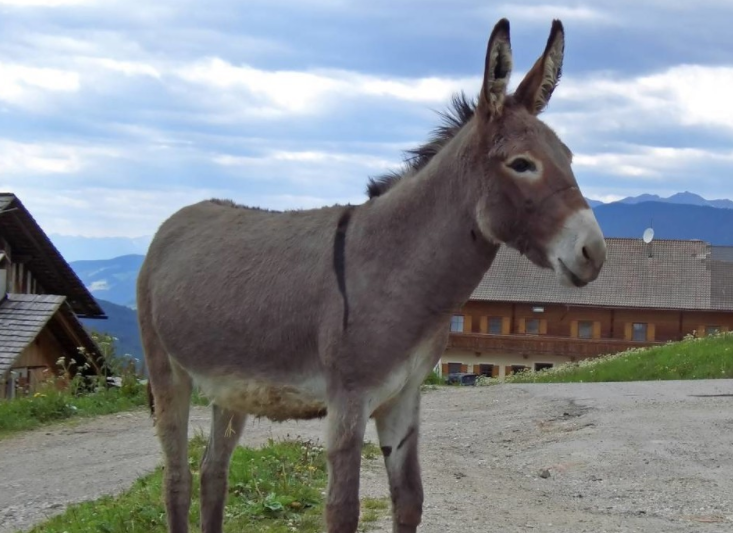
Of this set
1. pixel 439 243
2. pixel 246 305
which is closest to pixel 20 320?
pixel 246 305

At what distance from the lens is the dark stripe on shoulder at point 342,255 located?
466 cm

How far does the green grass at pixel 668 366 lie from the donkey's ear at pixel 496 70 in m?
16.4

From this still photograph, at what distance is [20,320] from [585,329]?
33.0 m

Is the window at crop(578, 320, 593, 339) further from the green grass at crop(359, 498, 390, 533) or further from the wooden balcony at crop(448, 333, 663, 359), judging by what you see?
the green grass at crop(359, 498, 390, 533)

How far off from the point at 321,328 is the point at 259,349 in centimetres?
49

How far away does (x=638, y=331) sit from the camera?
46406 mm

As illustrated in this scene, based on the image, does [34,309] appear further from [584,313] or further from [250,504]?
[584,313]

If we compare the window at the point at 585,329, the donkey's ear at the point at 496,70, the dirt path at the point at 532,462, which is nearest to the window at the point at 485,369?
the window at the point at 585,329

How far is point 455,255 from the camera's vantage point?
→ 4.65 m

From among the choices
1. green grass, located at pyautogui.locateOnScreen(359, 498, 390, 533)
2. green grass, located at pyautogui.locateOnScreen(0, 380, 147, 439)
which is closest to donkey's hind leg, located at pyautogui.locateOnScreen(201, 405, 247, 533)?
green grass, located at pyautogui.locateOnScreen(359, 498, 390, 533)

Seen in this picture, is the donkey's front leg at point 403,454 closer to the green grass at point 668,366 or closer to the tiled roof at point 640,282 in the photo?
the green grass at point 668,366

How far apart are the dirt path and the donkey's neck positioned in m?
2.51

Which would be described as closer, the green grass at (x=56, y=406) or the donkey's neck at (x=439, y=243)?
the donkey's neck at (x=439, y=243)

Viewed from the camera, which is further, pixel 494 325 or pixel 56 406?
pixel 494 325
